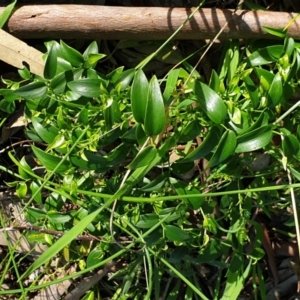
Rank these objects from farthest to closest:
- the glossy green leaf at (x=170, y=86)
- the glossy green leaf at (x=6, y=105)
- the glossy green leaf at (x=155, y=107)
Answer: the glossy green leaf at (x=6, y=105) < the glossy green leaf at (x=170, y=86) < the glossy green leaf at (x=155, y=107)

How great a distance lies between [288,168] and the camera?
1145mm

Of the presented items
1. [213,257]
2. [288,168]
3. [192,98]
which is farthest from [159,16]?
[213,257]

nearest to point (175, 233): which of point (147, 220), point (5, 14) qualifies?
point (147, 220)

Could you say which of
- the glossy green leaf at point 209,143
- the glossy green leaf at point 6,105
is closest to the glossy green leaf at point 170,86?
the glossy green leaf at point 209,143

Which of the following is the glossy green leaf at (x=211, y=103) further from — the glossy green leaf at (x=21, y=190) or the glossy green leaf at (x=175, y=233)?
the glossy green leaf at (x=21, y=190)

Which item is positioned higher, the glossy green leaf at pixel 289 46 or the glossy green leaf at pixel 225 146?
the glossy green leaf at pixel 289 46

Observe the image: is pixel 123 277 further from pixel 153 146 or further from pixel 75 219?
pixel 153 146

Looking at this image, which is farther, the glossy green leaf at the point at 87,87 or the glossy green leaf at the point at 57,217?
the glossy green leaf at the point at 57,217

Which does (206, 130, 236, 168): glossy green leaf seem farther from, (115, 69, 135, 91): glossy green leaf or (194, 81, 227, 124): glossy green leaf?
(115, 69, 135, 91): glossy green leaf

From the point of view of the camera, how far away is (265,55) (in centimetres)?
122

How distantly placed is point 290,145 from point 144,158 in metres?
0.30

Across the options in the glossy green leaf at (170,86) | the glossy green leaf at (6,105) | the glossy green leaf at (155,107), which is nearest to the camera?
the glossy green leaf at (155,107)

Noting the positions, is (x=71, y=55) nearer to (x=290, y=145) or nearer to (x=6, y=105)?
(x=6, y=105)

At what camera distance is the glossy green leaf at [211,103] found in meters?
1.06
